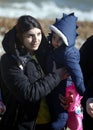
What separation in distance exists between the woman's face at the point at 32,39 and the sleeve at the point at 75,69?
255 mm

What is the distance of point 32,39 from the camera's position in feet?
11.9

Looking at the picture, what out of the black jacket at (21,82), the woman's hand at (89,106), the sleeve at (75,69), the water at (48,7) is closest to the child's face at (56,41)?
the sleeve at (75,69)

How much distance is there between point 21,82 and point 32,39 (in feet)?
1.07

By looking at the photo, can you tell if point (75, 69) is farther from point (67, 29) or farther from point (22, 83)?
point (22, 83)

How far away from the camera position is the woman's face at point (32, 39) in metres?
3.62

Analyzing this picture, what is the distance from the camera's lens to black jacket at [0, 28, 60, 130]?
3.53 meters

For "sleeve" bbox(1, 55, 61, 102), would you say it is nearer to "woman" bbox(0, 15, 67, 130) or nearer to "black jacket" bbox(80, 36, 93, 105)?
"woman" bbox(0, 15, 67, 130)

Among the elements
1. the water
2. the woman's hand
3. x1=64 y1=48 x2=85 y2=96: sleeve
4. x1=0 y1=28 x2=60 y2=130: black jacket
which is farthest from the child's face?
the water

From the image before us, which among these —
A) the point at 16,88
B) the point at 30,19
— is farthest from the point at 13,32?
the point at 16,88

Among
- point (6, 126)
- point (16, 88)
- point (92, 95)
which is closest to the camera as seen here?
point (92, 95)

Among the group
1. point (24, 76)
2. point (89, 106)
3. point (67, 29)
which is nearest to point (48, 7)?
point (67, 29)

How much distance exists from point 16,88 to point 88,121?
0.53 m

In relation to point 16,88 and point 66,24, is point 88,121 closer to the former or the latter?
point 16,88

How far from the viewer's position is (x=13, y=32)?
361 centimetres
